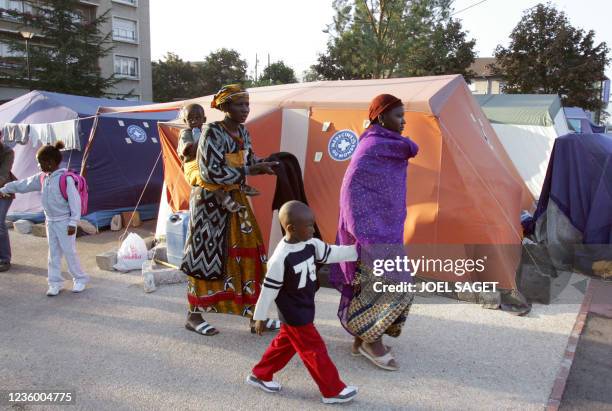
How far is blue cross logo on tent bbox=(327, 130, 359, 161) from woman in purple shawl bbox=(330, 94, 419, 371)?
1.89 meters

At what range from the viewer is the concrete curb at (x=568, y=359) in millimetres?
2878

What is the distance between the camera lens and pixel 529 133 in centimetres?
877

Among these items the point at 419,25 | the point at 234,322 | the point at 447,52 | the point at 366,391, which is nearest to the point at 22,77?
the point at 419,25

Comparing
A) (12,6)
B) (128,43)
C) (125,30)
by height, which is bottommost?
(128,43)

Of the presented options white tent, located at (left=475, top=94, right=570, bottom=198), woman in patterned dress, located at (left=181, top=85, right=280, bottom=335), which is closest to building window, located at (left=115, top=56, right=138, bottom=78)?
white tent, located at (left=475, top=94, right=570, bottom=198)

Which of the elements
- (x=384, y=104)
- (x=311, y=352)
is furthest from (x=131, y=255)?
(x=384, y=104)

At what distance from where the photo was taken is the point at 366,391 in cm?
297

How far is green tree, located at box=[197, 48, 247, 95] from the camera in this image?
130 feet

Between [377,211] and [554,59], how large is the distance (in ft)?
68.0

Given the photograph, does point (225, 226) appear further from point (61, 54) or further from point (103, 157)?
point (61, 54)

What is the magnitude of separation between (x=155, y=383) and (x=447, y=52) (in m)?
22.4

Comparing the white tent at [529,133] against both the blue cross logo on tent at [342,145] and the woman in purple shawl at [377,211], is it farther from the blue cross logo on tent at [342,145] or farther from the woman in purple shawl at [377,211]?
the woman in purple shawl at [377,211]

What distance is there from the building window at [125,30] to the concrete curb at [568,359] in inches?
1380

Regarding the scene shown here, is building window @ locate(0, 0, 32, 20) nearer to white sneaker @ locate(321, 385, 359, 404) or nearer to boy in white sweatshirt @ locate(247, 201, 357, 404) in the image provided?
boy in white sweatshirt @ locate(247, 201, 357, 404)
